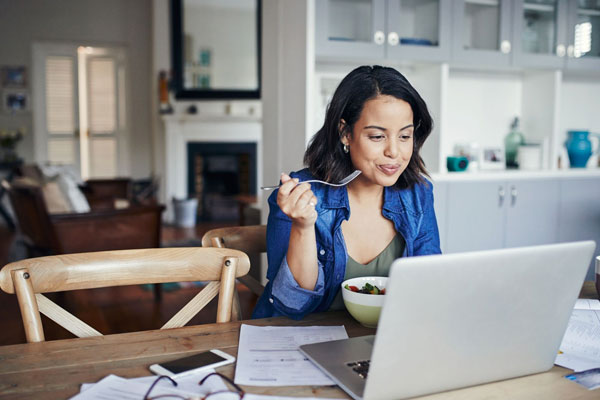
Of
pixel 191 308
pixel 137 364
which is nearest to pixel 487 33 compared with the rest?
pixel 191 308

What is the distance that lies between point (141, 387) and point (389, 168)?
0.75 m

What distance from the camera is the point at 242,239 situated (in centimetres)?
159

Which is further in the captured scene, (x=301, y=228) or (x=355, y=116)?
(x=355, y=116)

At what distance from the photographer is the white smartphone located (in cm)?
91

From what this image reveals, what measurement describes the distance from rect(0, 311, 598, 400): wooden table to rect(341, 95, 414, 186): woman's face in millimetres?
373

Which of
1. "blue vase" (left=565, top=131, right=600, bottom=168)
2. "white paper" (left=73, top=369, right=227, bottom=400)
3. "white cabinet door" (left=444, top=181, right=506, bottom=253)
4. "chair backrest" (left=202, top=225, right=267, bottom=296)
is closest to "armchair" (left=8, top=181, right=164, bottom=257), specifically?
"white cabinet door" (left=444, top=181, right=506, bottom=253)

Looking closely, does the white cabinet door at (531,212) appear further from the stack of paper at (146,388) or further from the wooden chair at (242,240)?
the stack of paper at (146,388)

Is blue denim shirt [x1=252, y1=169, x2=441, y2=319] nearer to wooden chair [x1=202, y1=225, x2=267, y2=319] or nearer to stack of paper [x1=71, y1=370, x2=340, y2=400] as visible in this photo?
wooden chair [x1=202, y1=225, x2=267, y2=319]

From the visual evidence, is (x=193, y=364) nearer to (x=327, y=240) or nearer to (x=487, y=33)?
(x=327, y=240)

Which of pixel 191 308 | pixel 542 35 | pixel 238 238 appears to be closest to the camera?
pixel 191 308

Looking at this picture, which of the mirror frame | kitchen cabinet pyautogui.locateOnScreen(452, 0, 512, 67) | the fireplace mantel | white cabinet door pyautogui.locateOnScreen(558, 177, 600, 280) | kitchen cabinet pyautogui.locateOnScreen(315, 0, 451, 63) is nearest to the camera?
kitchen cabinet pyautogui.locateOnScreen(315, 0, 451, 63)

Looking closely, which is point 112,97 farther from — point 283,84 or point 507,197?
point 507,197

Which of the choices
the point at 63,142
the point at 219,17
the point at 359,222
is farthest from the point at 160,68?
the point at 359,222

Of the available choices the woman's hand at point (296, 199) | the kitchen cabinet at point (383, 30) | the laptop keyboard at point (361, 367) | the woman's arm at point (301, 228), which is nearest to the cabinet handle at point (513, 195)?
the kitchen cabinet at point (383, 30)
